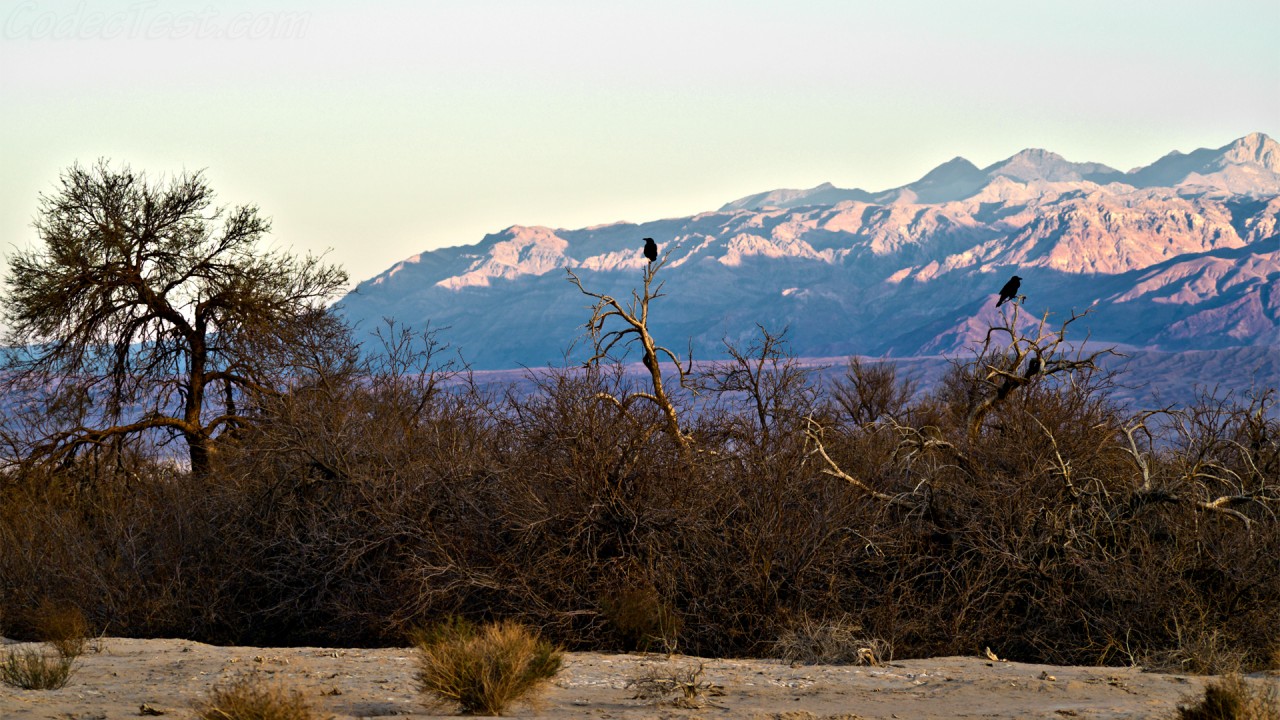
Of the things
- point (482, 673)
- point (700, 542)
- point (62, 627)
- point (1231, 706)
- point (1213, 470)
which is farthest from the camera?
point (1213, 470)

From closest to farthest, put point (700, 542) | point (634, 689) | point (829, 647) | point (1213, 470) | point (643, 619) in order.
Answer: point (634, 689) → point (829, 647) → point (643, 619) → point (700, 542) → point (1213, 470)

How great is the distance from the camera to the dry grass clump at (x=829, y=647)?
12.3 metres

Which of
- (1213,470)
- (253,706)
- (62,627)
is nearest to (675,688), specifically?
(253,706)

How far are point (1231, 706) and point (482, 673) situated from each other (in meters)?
5.17

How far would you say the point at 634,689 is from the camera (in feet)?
34.9

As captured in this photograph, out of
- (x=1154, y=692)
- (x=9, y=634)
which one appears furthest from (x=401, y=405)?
(x=1154, y=692)

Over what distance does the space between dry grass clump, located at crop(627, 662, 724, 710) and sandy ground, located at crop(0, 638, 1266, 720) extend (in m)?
0.05

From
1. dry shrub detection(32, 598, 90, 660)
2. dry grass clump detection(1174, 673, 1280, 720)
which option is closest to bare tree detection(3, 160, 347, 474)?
dry shrub detection(32, 598, 90, 660)

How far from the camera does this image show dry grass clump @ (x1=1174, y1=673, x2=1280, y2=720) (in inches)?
332

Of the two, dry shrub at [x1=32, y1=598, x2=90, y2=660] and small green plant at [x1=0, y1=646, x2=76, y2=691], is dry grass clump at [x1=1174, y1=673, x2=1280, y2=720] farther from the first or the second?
dry shrub at [x1=32, y1=598, x2=90, y2=660]

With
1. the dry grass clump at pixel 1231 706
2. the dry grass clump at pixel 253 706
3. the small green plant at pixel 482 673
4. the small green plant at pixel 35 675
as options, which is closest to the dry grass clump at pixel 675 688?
the small green plant at pixel 482 673

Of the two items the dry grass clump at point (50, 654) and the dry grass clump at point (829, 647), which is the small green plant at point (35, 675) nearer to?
the dry grass clump at point (50, 654)

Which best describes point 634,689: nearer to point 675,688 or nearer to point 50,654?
point 675,688

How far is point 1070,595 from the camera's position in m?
13.8
